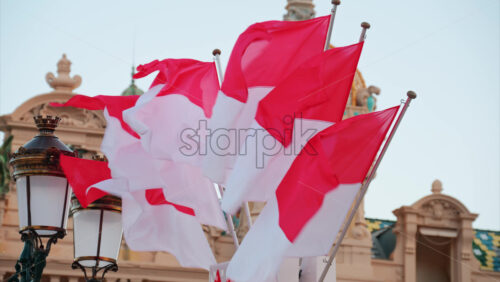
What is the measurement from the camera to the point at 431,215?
24.4 meters

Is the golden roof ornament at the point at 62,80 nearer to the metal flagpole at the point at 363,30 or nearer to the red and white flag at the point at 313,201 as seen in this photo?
the metal flagpole at the point at 363,30

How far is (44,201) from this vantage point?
8297mm

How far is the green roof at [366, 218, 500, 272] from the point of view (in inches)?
1006

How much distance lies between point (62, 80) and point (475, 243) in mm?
11962

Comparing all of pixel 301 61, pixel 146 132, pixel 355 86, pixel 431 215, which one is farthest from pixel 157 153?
pixel 355 86

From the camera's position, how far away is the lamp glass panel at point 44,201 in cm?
823

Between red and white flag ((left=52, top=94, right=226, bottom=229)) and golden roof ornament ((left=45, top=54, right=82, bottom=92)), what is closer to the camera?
red and white flag ((left=52, top=94, right=226, bottom=229))

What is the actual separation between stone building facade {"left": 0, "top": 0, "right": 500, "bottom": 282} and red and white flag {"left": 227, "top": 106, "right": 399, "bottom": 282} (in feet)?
45.8

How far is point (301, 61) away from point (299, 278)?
2099mm

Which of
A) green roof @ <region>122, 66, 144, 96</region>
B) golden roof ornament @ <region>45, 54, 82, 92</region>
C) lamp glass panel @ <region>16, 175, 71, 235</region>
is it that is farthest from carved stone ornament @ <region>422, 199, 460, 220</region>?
lamp glass panel @ <region>16, 175, 71, 235</region>

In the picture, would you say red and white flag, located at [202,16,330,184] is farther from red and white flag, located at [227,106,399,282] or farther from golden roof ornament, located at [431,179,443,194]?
golden roof ornament, located at [431,179,443,194]

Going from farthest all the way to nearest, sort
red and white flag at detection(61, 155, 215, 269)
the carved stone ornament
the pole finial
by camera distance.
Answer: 1. the carved stone ornament
2. the pole finial
3. red and white flag at detection(61, 155, 215, 269)

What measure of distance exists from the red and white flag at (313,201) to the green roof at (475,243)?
16902 millimetres

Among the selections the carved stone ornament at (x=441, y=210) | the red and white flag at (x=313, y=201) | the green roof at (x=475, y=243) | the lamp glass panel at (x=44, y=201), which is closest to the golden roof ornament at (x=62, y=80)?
the green roof at (x=475, y=243)
